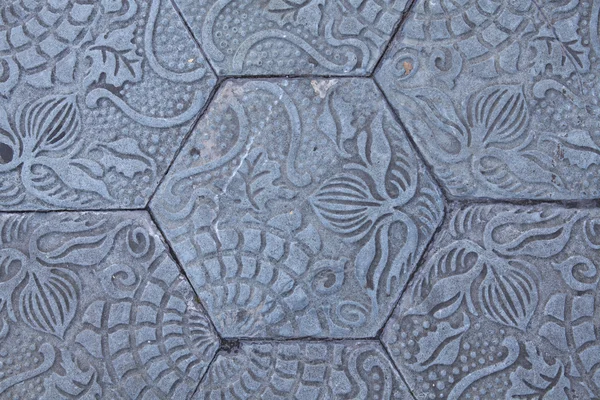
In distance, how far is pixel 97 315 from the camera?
4.50 feet

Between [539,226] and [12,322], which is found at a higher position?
[12,322]

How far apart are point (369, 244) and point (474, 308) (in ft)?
0.89

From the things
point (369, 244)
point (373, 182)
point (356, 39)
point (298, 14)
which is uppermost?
point (298, 14)

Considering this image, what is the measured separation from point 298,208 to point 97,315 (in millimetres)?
520

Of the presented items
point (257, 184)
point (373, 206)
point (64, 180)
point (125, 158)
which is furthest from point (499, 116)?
point (64, 180)

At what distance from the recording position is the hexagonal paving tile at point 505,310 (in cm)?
132

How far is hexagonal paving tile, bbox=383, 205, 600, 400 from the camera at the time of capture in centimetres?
132

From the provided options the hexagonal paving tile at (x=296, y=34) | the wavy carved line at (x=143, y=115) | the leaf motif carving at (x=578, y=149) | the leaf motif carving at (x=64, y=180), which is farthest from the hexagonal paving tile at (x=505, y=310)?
the leaf motif carving at (x=64, y=180)

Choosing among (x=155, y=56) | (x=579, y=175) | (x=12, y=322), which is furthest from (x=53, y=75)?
(x=579, y=175)

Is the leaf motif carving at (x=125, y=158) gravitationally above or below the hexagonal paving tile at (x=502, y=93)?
above

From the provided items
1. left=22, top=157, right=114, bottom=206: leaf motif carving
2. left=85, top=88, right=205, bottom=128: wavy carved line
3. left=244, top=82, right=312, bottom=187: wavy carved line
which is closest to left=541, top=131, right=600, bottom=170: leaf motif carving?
left=244, top=82, right=312, bottom=187: wavy carved line

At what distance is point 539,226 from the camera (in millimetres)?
1349

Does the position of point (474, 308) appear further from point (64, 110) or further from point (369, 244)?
A: point (64, 110)

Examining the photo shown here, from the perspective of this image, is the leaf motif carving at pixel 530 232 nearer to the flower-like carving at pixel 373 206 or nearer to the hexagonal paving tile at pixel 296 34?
the flower-like carving at pixel 373 206
